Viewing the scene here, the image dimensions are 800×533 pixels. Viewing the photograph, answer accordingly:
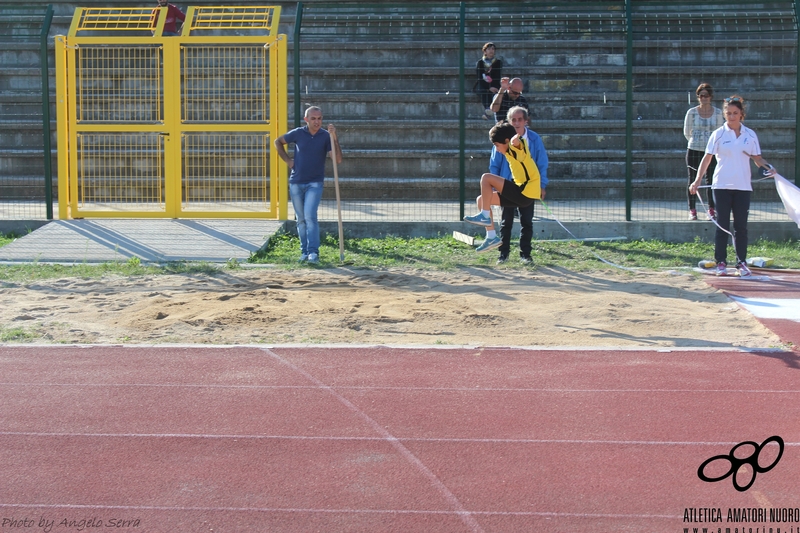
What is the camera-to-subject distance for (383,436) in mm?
5633

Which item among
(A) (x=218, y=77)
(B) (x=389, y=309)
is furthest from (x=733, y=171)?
(A) (x=218, y=77)

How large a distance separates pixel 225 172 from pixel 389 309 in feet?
20.0

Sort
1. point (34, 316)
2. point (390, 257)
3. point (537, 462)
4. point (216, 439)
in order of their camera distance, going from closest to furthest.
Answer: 1. point (537, 462)
2. point (216, 439)
3. point (34, 316)
4. point (390, 257)

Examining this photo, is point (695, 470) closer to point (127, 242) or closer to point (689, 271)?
point (689, 271)

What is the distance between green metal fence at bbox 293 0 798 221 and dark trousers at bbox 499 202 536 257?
14.8ft

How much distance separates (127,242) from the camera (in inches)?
510

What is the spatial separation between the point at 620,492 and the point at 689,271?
23.1 feet

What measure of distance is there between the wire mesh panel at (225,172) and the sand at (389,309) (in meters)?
3.24

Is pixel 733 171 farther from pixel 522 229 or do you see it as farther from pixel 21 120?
pixel 21 120

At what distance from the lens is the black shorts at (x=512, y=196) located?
442 inches

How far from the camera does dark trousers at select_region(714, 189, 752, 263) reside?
1109 cm

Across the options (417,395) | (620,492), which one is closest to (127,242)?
(417,395)

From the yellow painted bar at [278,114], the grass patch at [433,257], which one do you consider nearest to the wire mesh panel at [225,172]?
the yellow painted bar at [278,114]

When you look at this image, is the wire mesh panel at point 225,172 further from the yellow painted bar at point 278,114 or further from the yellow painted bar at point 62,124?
the yellow painted bar at point 62,124
